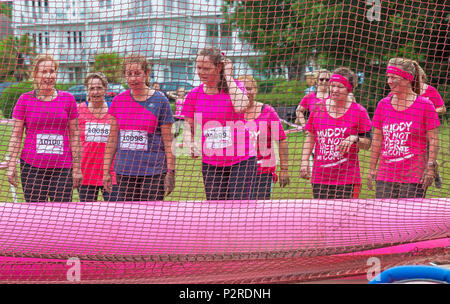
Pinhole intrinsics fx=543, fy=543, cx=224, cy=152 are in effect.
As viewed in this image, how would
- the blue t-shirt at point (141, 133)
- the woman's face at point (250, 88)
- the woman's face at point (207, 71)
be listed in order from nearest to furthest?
1. the woman's face at point (207, 71)
2. the blue t-shirt at point (141, 133)
3. the woman's face at point (250, 88)

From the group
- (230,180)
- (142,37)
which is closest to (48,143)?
(142,37)

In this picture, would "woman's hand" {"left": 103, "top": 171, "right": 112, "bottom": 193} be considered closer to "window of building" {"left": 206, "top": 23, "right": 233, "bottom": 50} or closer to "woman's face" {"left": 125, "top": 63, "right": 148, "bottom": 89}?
"woman's face" {"left": 125, "top": 63, "right": 148, "bottom": 89}

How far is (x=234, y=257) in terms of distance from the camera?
300 centimetres

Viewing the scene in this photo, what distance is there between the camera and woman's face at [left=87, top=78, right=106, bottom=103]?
13.9 feet

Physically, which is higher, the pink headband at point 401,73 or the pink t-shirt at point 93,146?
the pink headband at point 401,73

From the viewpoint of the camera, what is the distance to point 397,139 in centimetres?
370

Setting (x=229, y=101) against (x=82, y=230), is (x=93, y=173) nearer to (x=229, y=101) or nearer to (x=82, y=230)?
(x=82, y=230)

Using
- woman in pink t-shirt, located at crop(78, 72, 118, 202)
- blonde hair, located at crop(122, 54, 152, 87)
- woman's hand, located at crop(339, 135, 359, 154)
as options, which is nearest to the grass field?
woman's hand, located at crop(339, 135, 359, 154)

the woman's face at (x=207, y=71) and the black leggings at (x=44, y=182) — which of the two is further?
the black leggings at (x=44, y=182)

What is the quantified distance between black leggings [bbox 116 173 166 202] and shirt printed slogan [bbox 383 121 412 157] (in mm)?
1602

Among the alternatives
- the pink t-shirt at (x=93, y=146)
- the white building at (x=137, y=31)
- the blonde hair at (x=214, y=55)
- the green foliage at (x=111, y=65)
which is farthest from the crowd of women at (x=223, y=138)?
the green foliage at (x=111, y=65)

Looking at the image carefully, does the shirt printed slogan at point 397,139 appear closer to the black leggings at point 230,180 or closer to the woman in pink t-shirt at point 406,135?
the woman in pink t-shirt at point 406,135

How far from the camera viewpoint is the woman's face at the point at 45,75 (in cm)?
382
